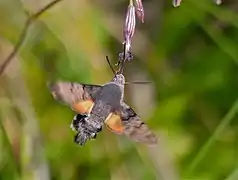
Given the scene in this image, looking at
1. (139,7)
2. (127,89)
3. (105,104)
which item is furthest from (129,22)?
(127,89)

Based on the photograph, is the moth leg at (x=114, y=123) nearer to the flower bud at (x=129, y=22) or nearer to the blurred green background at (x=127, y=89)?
the flower bud at (x=129, y=22)

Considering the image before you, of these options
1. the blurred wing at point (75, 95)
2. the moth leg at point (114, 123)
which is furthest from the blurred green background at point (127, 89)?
the moth leg at point (114, 123)

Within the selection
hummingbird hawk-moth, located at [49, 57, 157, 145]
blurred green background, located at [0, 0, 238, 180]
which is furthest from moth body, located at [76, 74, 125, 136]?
Answer: blurred green background, located at [0, 0, 238, 180]

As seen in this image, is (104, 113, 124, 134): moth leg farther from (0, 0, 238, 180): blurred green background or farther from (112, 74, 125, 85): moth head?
(0, 0, 238, 180): blurred green background

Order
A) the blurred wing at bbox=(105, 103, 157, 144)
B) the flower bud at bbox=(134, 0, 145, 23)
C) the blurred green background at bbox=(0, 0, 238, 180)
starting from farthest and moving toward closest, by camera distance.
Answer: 1. the blurred green background at bbox=(0, 0, 238, 180)
2. the flower bud at bbox=(134, 0, 145, 23)
3. the blurred wing at bbox=(105, 103, 157, 144)

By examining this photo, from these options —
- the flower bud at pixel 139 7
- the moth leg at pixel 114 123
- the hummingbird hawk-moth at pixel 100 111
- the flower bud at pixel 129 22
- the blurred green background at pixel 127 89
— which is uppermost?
the flower bud at pixel 139 7

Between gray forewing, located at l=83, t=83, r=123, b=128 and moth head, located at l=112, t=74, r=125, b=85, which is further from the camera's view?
moth head, located at l=112, t=74, r=125, b=85

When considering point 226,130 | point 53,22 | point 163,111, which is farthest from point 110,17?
point 226,130

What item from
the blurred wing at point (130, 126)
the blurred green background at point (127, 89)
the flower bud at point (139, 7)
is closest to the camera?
the blurred wing at point (130, 126)

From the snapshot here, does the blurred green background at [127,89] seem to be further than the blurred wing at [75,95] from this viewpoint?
Yes
